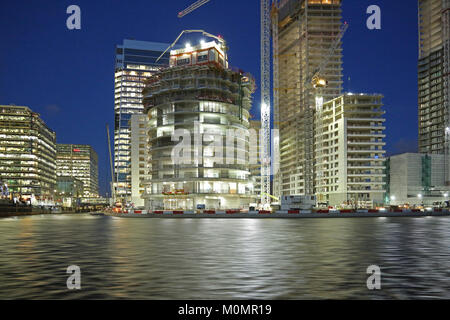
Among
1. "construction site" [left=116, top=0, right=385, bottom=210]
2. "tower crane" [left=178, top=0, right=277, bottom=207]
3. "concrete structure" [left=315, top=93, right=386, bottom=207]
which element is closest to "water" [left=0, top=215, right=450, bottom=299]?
"construction site" [left=116, top=0, right=385, bottom=210]

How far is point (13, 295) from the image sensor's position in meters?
12.6

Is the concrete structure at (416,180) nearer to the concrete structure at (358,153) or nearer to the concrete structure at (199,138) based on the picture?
the concrete structure at (358,153)

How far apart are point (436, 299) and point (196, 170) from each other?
4358 inches

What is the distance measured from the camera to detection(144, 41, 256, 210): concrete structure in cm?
12169

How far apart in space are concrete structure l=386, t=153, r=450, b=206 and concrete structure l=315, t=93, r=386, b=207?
2413 cm

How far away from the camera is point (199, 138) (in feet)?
401

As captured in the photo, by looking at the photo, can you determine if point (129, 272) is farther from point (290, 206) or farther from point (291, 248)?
point (290, 206)

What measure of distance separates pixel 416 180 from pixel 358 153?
3752cm

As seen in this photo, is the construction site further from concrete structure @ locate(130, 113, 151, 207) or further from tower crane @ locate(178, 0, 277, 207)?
concrete structure @ locate(130, 113, 151, 207)

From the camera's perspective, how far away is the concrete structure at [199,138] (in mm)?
121688

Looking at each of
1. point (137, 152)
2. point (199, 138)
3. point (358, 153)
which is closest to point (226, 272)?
point (199, 138)

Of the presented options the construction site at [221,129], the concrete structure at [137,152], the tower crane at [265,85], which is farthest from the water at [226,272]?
the concrete structure at [137,152]

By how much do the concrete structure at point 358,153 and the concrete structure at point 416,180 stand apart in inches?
950
